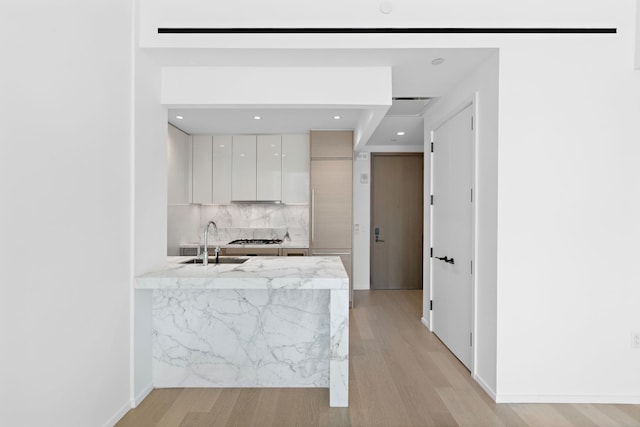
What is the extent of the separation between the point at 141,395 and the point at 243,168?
3420mm

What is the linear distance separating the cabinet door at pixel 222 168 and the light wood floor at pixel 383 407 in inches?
122

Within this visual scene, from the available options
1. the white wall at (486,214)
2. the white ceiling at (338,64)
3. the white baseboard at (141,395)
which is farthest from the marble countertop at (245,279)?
the white ceiling at (338,64)

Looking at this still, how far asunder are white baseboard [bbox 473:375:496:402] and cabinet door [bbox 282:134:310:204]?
324cm

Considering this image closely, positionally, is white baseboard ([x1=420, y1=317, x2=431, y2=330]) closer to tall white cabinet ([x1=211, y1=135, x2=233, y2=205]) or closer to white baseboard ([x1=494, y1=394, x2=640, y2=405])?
white baseboard ([x1=494, y1=394, x2=640, y2=405])

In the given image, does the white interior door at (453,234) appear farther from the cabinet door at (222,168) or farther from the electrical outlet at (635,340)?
the cabinet door at (222,168)

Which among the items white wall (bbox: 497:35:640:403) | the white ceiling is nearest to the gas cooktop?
the white ceiling

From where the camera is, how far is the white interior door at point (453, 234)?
3.24 meters

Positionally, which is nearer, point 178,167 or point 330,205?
point 178,167

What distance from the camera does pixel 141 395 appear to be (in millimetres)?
2674

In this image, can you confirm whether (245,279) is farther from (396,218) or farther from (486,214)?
(396,218)

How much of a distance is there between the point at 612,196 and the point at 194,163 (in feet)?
15.8

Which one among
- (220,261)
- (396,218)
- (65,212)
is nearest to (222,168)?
(220,261)

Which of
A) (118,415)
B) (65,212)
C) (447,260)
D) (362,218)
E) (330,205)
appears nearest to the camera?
(65,212)

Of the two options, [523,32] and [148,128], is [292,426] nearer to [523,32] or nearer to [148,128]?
[148,128]
